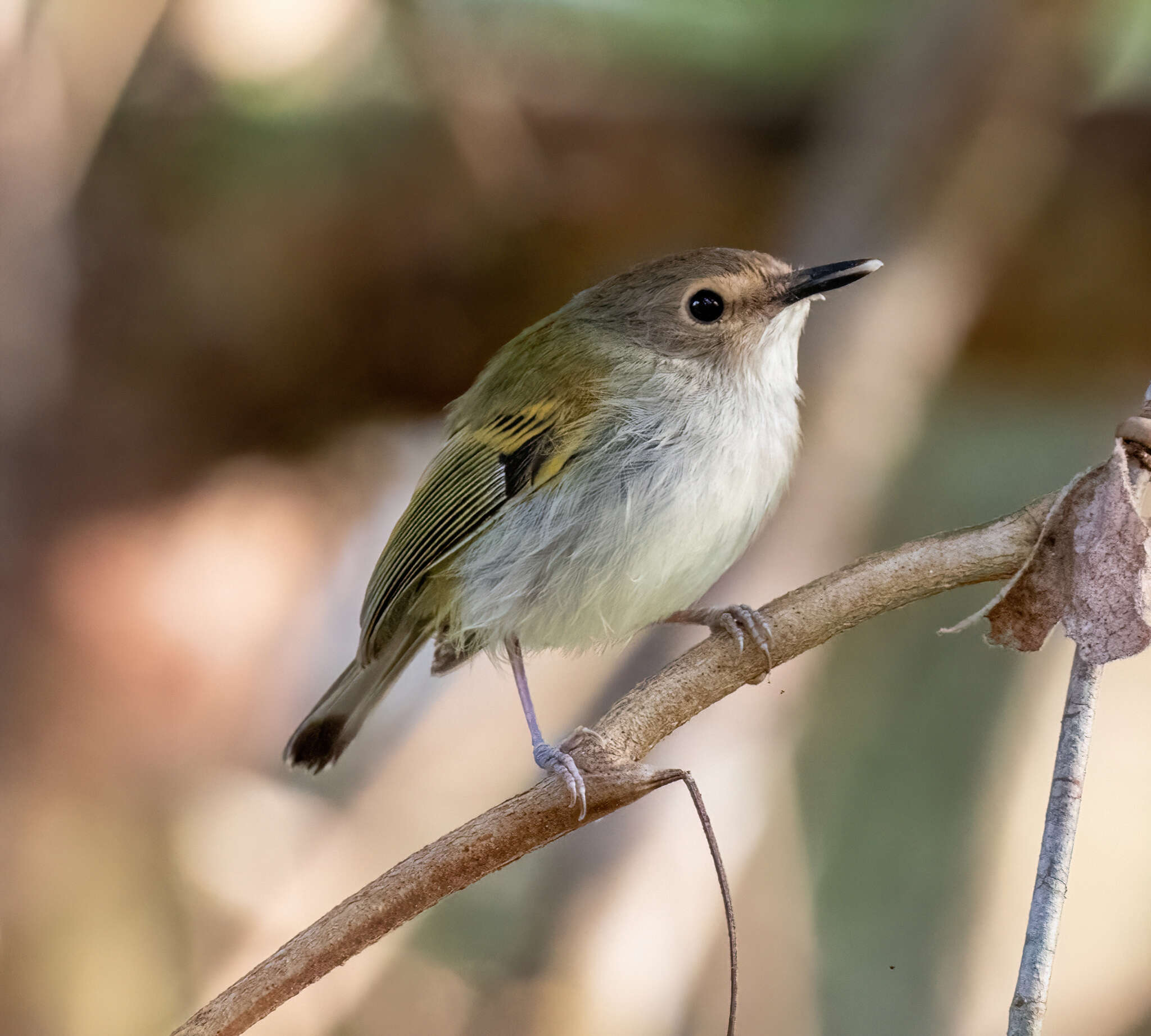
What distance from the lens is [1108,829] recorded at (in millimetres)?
889

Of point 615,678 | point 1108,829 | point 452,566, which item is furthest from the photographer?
point 615,678

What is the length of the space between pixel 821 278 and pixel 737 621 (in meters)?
0.25

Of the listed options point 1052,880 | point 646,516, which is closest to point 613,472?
point 646,516

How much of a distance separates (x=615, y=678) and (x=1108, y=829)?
45cm

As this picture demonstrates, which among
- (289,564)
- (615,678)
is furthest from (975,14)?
(289,564)

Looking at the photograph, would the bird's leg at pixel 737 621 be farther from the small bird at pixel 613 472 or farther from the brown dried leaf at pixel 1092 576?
the brown dried leaf at pixel 1092 576

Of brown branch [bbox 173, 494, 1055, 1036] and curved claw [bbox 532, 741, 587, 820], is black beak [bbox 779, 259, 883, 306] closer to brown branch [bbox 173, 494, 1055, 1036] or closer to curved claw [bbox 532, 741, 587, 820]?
brown branch [bbox 173, 494, 1055, 1036]

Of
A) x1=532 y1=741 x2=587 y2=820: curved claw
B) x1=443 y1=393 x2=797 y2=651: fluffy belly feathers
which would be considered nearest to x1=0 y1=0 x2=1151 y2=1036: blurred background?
x1=443 y1=393 x2=797 y2=651: fluffy belly feathers

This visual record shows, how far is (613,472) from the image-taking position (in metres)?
0.71

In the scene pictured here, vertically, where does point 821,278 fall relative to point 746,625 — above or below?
above

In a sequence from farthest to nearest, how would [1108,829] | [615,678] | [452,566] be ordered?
[615,678], [1108,829], [452,566]

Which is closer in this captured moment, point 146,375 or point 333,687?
point 333,687

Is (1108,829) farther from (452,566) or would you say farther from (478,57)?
(478,57)

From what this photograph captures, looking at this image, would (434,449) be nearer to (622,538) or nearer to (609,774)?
(622,538)
